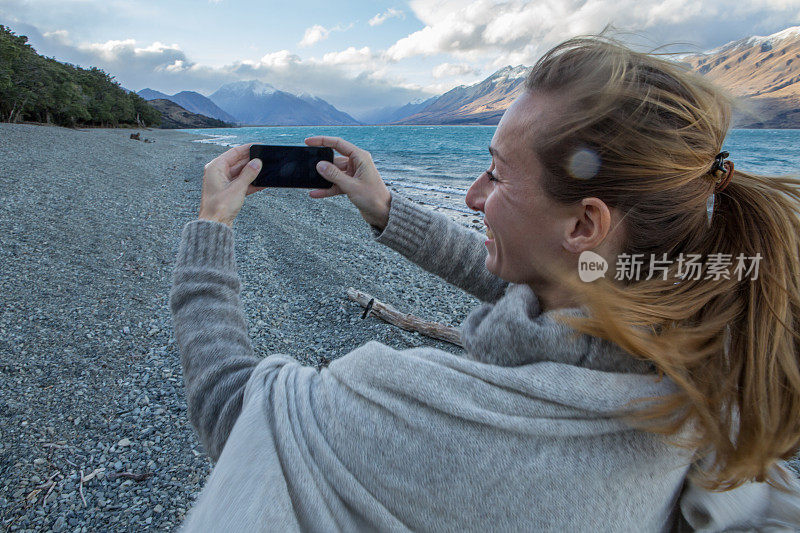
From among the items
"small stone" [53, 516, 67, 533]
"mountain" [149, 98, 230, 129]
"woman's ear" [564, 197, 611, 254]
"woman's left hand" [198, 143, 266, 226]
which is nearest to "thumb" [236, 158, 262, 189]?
"woman's left hand" [198, 143, 266, 226]

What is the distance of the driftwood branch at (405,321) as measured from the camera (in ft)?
16.2

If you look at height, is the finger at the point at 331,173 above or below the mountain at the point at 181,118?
below

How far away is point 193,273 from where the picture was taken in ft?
4.53

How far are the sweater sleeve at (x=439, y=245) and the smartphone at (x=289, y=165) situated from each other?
1.28 ft

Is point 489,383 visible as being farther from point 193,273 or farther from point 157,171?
point 157,171

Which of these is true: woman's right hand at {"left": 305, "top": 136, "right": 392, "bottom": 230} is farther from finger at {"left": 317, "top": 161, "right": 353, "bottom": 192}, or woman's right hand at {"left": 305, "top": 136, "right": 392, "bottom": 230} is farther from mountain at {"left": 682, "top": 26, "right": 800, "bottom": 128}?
mountain at {"left": 682, "top": 26, "right": 800, "bottom": 128}

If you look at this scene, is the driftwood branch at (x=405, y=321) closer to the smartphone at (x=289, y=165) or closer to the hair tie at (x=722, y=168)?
the smartphone at (x=289, y=165)

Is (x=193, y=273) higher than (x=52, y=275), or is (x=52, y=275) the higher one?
(x=193, y=273)

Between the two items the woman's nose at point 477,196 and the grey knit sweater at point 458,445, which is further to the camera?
the woman's nose at point 477,196

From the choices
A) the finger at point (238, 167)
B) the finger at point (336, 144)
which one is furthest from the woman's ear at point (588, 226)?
the finger at point (238, 167)

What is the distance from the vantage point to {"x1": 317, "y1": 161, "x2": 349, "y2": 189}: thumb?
2062mm

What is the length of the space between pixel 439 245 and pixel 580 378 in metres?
1.15

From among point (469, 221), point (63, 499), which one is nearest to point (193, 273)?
point (63, 499)

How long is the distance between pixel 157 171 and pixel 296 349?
15401 millimetres
